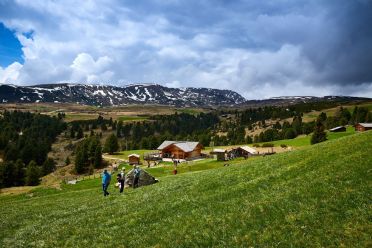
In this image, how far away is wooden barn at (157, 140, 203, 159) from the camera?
6043 inches

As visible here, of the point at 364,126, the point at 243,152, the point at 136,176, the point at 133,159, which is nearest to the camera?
the point at 136,176

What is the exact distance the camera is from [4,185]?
13150 centimetres

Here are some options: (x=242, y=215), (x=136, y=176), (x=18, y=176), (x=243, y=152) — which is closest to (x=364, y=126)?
(x=243, y=152)

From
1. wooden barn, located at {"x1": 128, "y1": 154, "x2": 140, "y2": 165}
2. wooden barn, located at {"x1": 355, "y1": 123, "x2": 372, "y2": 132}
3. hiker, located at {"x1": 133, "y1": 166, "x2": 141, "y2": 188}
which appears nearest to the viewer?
hiker, located at {"x1": 133, "y1": 166, "x2": 141, "y2": 188}

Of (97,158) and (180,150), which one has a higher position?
(180,150)

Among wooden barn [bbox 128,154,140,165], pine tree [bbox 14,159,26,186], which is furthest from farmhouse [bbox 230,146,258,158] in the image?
pine tree [bbox 14,159,26,186]

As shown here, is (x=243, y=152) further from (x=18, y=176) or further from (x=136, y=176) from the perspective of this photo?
(x=136, y=176)

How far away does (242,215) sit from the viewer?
66.9 feet

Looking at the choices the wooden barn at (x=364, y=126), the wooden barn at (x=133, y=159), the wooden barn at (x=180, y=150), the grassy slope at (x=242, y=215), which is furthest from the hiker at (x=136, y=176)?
the wooden barn at (x=364, y=126)

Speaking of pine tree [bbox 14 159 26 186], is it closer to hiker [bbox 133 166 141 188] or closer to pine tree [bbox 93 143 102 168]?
pine tree [bbox 93 143 102 168]

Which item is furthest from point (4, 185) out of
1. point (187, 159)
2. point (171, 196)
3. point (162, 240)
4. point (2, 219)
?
point (162, 240)

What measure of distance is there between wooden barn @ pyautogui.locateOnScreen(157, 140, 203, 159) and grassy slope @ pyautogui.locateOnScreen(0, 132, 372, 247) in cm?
11966

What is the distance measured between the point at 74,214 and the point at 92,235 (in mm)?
9409

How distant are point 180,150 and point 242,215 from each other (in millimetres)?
133588
